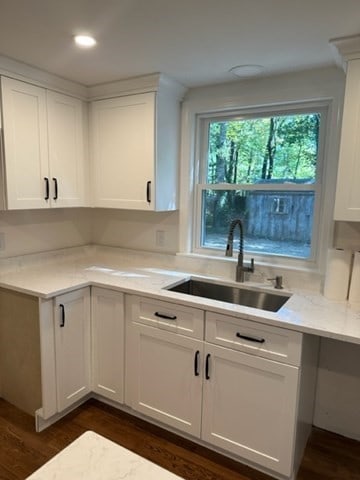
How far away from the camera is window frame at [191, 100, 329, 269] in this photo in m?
2.23

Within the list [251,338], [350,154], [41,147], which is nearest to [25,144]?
[41,147]

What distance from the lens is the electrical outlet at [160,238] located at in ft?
9.16

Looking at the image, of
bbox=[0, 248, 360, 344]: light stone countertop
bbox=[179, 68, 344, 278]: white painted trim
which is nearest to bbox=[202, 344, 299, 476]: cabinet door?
bbox=[0, 248, 360, 344]: light stone countertop

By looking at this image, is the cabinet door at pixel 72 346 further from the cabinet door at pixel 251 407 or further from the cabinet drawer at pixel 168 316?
the cabinet door at pixel 251 407

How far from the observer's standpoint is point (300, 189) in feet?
7.54

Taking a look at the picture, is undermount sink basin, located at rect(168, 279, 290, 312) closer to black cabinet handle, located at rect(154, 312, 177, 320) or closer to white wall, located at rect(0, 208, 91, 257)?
black cabinet handle, located at rect(154, 312, 177, 320)

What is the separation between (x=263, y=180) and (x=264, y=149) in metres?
0.22

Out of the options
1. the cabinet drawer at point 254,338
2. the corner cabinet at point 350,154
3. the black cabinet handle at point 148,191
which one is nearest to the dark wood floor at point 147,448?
the cabinet drawer at point 254,338

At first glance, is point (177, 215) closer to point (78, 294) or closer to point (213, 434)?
point (78, 294)

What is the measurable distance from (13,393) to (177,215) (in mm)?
1697

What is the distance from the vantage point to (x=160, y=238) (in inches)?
110

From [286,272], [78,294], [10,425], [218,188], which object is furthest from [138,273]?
[10,425]

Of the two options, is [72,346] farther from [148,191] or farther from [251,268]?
[251,268]

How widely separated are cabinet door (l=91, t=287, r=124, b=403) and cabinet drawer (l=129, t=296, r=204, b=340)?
0.43ft
